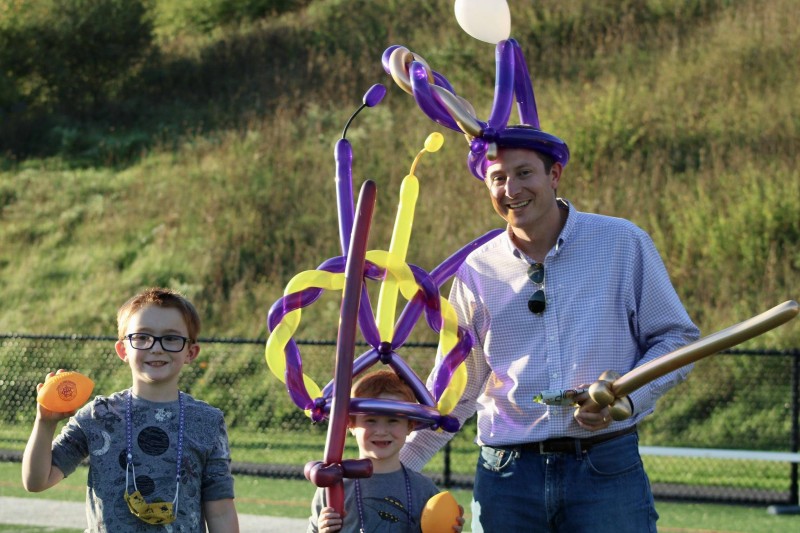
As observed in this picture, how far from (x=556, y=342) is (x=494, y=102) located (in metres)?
0.75

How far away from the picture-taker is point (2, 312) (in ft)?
61.1

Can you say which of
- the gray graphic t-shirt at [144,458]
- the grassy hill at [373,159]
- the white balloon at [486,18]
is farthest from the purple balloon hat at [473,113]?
the grassy hill at [373,159]

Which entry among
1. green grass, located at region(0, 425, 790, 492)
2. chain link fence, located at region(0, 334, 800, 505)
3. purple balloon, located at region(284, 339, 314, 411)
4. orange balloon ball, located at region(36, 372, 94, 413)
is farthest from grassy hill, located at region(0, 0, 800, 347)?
orange balloon ball, located at region(36, 372, 94, 413)

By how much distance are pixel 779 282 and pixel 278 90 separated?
1100cm

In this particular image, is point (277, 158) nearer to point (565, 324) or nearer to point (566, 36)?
point (566, 36)

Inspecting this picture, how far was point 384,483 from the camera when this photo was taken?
3.78m

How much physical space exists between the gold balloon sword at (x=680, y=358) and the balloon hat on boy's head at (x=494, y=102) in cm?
81

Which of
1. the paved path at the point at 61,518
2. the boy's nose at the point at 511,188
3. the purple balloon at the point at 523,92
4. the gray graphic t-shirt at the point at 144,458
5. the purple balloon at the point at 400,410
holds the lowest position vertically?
the gray graphic t-shirt at the point at 144,458

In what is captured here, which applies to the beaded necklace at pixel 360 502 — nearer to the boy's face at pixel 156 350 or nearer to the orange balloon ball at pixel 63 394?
the boy's face at pixel 156 350

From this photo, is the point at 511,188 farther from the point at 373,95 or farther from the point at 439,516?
the point at 439,516

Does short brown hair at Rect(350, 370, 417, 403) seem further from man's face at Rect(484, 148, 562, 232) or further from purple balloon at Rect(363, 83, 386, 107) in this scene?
purple balloon at Rect(363, 83, 386, 107)

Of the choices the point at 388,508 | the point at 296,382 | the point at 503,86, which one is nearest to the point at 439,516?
the point at 388,508

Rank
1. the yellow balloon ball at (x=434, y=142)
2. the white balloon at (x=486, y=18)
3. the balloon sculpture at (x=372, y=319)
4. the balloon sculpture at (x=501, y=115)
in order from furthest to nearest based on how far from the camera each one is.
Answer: the white balloon at (x=486, y=18) → the yellow balloon ball at (x=434, y=142) → the balloon sculpture at (x=372, y=319) → the balloon sculpture at (x=501, y=115)

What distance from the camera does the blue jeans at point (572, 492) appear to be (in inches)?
142
